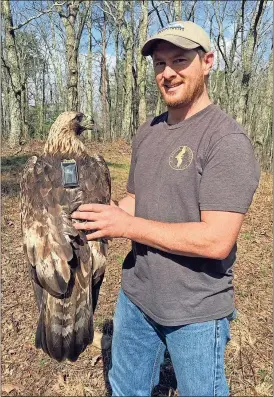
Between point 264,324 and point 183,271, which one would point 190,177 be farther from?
point 264,324

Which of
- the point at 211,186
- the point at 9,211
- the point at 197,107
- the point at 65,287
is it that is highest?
the point at 197,107

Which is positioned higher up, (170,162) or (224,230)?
(170,162)

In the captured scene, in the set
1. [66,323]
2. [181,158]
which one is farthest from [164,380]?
[181,158]

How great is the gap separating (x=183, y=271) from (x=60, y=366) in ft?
8.58

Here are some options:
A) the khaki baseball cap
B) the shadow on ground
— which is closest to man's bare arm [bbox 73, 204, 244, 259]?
the khaki baseball cap

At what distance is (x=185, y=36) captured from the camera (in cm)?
229

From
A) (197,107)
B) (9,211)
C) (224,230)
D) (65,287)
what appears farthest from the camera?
(9,211)

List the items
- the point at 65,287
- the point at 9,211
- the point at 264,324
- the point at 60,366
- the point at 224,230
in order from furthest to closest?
the point at 9,211, the point at 264,324, the point at 60,366, the point at 65,287, the point at 224,230

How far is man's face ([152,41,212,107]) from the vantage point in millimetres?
2359

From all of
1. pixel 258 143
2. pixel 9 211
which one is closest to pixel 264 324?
pixel 9 211

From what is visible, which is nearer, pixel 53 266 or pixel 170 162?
pixel 170 162

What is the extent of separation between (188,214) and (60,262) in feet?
3.26

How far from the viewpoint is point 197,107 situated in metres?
2.42

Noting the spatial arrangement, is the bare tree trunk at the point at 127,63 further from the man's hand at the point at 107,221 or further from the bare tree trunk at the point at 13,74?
the man's hand at the point at 107,221
